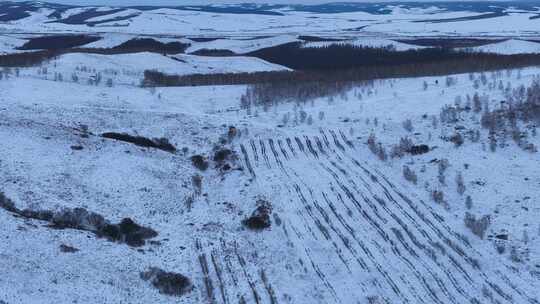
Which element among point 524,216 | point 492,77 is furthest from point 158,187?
point 492,77

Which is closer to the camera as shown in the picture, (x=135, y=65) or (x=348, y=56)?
(x=135, y=65)

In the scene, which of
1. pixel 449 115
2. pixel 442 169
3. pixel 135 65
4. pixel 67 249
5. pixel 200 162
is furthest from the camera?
pixel 135 65

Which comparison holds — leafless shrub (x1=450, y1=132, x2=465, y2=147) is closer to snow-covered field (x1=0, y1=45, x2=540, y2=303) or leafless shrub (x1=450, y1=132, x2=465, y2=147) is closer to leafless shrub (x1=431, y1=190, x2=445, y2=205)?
snow-covered field (x1=0, y1=45, x2=540, y2=303)

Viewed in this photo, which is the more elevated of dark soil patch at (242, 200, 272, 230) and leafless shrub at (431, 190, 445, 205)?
leafless shrub at (431, 190, 445, 205)

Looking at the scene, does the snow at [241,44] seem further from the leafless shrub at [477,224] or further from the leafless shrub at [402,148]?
the leafless shrub at [477,224]

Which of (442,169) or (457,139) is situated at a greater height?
(457,139)

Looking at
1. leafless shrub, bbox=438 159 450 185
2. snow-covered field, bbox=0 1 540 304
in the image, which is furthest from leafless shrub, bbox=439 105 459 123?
leafless shrub, bbox=438 159 450 185

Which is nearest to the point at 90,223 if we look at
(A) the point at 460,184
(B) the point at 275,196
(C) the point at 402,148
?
(B) the point at 275,196

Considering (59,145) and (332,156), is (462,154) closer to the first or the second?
(332,156)

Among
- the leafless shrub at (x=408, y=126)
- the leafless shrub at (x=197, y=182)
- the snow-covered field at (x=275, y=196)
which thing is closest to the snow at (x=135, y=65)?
the snow-covered field at (x=275, y=196)

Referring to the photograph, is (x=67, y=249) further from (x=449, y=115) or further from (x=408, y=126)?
(x=449, y=115)
